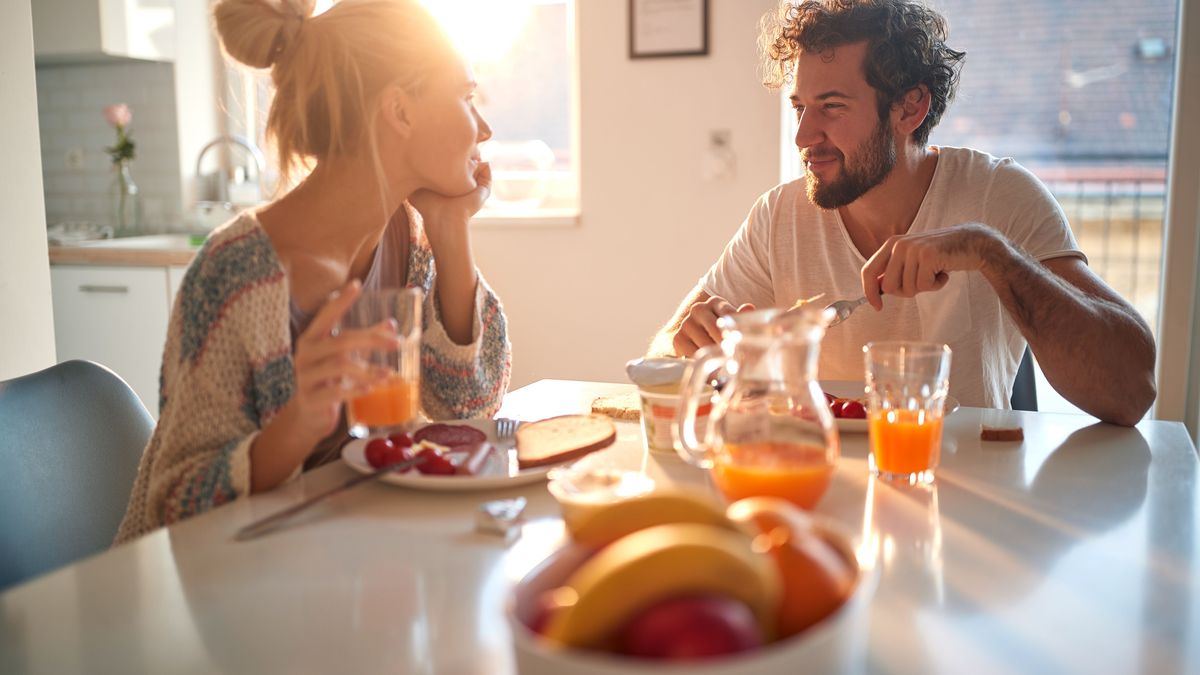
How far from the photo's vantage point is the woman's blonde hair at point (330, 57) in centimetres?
141

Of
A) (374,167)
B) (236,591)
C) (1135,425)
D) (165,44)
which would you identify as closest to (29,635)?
(236,591)

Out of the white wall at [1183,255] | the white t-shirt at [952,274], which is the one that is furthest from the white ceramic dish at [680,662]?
the white wall at [1183,255]

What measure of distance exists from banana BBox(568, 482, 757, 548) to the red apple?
127 mm

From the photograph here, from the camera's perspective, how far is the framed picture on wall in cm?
359

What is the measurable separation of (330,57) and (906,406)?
0.91 meters

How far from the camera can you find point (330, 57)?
1427 mm

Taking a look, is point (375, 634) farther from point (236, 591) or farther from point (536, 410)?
point (536, 410)

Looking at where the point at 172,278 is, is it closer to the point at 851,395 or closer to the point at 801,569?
the point at 851,395

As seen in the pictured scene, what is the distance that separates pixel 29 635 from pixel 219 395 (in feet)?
1.52

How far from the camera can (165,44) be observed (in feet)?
13.0

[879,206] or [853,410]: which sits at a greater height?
[879,206]

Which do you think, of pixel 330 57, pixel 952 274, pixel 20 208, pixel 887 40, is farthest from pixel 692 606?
pixel 20 208

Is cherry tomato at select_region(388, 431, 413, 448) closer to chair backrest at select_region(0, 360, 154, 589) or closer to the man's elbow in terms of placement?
chair backrest at select_region(0, 360, 154, 589)

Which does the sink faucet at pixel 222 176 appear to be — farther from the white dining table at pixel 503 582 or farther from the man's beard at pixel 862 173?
the white dining table at pixel 503 582
